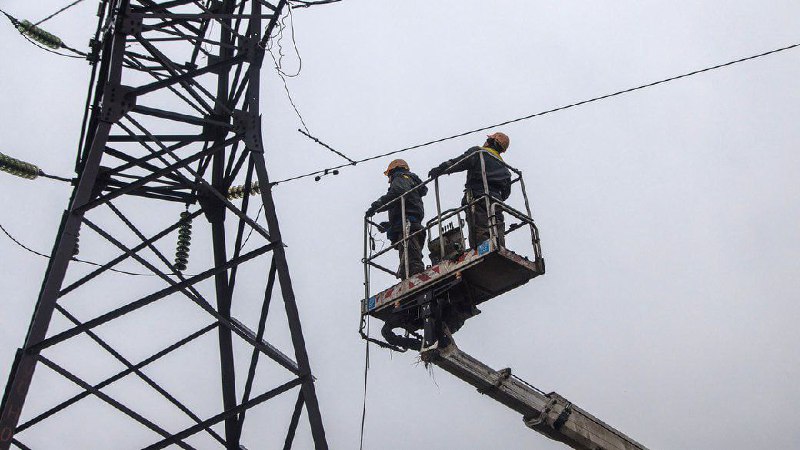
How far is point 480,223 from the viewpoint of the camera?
1197cm

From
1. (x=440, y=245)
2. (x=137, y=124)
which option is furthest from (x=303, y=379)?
(x=440, y=245)

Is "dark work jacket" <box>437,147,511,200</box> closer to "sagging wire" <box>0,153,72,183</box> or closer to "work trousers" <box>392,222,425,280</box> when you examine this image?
"work trousers" <box>392,222,425,280</box>

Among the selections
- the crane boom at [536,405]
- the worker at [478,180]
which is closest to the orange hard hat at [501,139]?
the worker at [478,180]

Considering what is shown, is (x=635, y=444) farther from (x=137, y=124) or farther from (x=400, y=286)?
(x=137, y=124)

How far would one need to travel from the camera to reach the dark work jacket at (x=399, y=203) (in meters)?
13.0

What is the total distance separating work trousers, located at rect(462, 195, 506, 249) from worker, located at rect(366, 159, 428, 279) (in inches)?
36.5

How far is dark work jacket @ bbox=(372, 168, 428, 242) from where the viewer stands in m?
13.0

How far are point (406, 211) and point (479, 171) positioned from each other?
4.62ft

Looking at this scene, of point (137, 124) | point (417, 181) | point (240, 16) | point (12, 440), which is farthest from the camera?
point (417, 181)

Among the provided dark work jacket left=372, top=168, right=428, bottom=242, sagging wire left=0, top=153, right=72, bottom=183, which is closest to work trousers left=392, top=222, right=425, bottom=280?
dark work jacket left=372, top=168, right=428, bottom=242

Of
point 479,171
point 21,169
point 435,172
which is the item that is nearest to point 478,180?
point 479,171

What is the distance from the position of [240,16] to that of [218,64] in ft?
1.91

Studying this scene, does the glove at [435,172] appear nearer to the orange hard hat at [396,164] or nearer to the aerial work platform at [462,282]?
the orange hard hat at [396,164]

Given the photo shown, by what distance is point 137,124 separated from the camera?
8492 millimetres
